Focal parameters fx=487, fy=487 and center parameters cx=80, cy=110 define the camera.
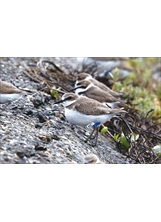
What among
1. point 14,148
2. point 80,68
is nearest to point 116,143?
point 14,148

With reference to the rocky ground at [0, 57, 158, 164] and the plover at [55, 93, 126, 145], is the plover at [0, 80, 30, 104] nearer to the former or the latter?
the rocky ground at [0, 57, 158, 164]

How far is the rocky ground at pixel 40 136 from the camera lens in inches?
192

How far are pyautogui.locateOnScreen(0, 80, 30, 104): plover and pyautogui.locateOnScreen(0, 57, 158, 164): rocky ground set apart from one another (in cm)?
13

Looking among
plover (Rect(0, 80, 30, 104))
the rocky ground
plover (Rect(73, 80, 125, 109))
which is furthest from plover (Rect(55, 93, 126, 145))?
plover (Rect(73, 80, 125, 109))

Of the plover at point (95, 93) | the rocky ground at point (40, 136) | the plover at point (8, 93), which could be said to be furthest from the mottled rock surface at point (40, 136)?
the plover at point (95, 93)

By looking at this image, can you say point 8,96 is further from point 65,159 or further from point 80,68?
point 80,68

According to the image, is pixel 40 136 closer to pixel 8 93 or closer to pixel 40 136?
pixel 40 136

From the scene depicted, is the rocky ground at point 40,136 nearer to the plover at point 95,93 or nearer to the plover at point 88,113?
the plover at point 88,113

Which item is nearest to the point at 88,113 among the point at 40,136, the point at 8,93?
the point at 40,136

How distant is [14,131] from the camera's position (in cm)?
547

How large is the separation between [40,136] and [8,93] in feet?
3.65

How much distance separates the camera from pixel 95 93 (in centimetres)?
711

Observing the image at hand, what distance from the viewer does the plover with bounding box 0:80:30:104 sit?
20.7ft

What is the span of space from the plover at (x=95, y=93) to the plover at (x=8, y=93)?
115 centimetres
